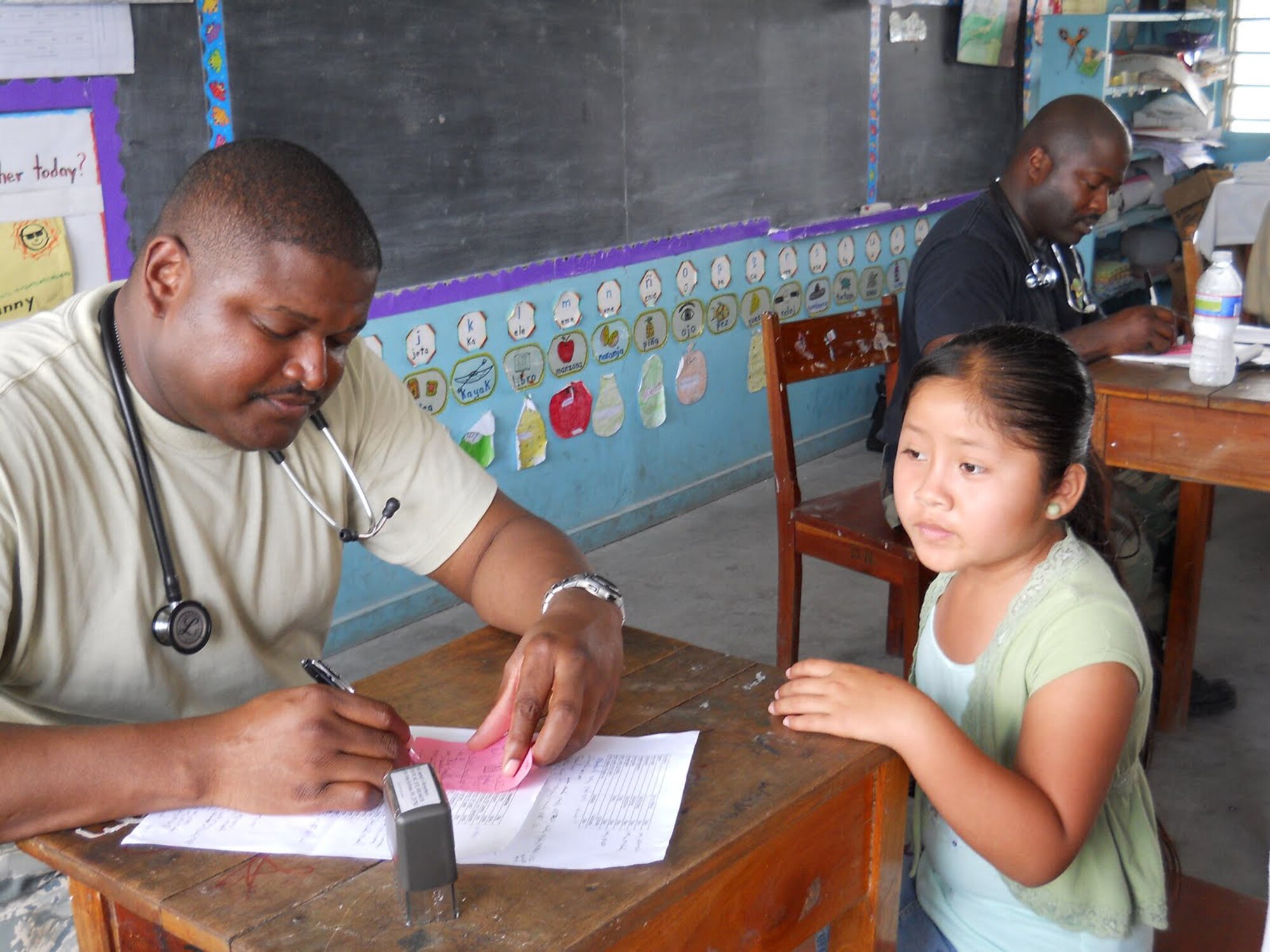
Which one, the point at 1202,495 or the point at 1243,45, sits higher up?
the point at 1243,45

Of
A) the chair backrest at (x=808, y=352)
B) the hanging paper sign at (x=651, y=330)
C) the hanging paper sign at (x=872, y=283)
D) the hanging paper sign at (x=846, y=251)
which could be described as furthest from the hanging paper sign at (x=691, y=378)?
the chair backrest at (x=808, y=352)

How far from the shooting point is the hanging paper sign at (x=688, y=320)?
4.16m

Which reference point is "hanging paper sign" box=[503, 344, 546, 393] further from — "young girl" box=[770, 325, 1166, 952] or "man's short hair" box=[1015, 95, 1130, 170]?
"young girl" box=[770, 325, 1166, 952]

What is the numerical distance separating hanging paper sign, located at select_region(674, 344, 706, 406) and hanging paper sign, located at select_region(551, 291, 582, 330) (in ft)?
1.81

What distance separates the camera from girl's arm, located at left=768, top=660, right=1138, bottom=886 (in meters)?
1.22

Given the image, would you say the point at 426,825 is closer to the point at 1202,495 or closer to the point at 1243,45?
the point at 1202,495

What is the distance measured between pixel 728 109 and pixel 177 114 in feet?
6.56

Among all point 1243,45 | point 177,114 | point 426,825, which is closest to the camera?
point 426,825

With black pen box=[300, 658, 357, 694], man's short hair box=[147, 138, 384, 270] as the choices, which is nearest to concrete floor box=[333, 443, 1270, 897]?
black pen box=[300, 658, 357, 694]

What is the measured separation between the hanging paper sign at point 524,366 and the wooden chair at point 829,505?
3.25ft

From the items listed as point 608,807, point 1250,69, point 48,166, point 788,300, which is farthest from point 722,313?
point 1250,69

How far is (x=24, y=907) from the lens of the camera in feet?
3.94

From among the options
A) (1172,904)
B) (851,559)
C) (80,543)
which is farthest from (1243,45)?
(80,543)

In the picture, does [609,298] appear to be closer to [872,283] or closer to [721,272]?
[721,272]
